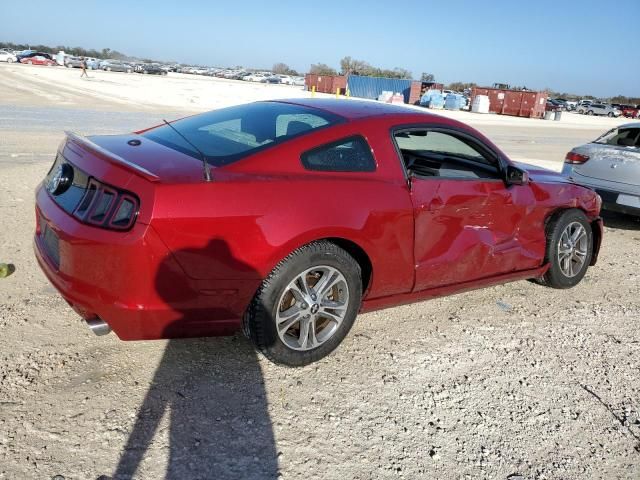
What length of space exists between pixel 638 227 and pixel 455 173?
5304 millimetres

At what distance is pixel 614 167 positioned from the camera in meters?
7.21

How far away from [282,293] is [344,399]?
70 centimetres

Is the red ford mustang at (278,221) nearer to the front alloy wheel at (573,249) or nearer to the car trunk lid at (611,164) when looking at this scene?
the front alloy wheel at (573,249)

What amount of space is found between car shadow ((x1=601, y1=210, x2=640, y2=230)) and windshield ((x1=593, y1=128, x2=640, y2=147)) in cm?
119

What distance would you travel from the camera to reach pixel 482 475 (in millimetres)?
2633

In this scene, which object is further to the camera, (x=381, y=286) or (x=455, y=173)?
(x=455, y=173)

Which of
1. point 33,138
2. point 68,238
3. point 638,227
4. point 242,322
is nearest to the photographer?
point 68,238

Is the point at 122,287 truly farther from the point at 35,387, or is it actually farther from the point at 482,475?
the point at 482,475

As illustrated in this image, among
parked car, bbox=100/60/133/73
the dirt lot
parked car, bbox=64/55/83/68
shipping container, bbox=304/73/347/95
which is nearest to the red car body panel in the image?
the dirt lot

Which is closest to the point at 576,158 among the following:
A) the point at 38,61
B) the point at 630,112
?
the point at 38,61

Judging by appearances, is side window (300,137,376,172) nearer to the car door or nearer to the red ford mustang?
the red ford mustang

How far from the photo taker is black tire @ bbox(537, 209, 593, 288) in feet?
15.7

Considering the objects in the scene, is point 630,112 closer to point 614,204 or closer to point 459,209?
point 614,204

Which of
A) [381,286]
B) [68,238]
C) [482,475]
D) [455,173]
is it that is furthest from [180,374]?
[455,173]
